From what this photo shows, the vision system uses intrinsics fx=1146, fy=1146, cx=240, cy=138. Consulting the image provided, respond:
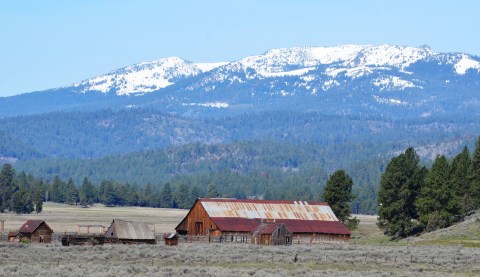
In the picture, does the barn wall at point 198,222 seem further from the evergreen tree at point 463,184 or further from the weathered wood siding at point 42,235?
the evergreen tree at point 463,184

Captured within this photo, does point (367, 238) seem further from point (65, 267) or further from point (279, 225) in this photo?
point (65, 267)

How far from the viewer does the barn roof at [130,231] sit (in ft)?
312

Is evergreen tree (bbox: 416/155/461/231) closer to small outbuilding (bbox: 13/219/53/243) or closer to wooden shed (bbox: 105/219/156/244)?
wooden shed (bbox: 105/219/156/244)

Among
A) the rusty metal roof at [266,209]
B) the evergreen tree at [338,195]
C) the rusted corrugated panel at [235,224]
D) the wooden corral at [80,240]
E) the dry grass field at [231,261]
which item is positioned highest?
the evergreen tree at [338,195]

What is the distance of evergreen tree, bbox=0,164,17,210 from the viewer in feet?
603

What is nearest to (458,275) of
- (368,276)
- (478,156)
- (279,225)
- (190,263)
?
(368,276)

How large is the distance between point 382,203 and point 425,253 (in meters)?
35.4

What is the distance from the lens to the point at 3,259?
71.2 metres

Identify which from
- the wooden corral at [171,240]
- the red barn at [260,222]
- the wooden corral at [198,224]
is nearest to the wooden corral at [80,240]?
the wooden corral at [171,240]

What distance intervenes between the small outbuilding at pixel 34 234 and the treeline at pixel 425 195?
3701 centimetres

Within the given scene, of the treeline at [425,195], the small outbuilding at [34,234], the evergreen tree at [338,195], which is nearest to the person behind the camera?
the small outbuilding at [34,234]

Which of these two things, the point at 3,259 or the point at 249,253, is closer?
the point at 3,259

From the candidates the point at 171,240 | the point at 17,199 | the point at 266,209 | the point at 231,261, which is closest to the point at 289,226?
the point at 266,209

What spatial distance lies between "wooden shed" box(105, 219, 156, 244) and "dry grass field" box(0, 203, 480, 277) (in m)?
6.66
